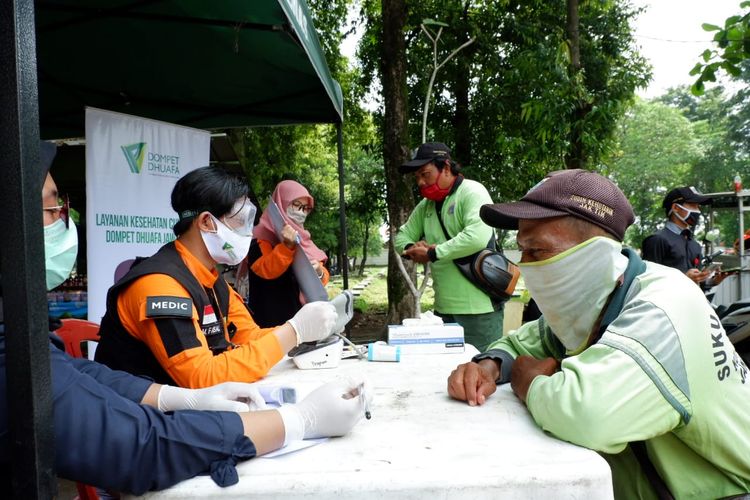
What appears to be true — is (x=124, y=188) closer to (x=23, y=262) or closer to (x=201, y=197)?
(x=201, y=197)

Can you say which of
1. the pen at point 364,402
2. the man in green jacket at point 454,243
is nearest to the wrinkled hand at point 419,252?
the man in green jacket at point 454,243

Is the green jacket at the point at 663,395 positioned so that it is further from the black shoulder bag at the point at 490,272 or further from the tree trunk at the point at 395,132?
the tree trunk at the point at 395,132

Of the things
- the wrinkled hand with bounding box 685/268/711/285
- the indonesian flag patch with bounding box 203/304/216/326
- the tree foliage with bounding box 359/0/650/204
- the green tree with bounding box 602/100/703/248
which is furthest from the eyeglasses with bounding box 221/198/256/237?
the green tree with bounding box 602/100/703/248

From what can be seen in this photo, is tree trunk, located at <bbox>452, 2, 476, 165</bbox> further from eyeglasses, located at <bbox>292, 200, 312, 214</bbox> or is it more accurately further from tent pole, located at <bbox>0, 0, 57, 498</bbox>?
tent pole, located at <bbox>0, 0, 57, 498</bbox>

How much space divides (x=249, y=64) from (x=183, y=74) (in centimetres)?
72

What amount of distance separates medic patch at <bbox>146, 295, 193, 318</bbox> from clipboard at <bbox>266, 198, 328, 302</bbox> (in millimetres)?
1215

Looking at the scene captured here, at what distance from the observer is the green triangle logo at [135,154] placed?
3727mm

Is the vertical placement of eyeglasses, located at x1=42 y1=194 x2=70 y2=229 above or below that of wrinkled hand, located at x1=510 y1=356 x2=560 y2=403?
above

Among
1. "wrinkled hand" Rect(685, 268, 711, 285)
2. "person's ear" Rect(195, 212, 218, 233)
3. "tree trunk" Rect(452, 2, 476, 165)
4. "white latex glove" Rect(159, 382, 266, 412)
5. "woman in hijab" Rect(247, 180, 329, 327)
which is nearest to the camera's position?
"white latex glove" Rect(159, 382, 266, 412)

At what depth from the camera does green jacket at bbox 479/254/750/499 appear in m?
1.09

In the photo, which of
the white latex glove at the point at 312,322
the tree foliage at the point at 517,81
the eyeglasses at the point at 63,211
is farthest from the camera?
the tree foliage at the point at 517,81

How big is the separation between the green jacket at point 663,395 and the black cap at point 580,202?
16 centimetres

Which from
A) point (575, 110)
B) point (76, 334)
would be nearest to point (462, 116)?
point (575, 110)

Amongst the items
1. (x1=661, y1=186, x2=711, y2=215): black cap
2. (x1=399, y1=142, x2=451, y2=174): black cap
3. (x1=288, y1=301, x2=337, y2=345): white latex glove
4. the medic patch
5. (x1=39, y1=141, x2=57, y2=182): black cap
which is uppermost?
(x1=399, y1=142, x2=451, y2=174): black cap
